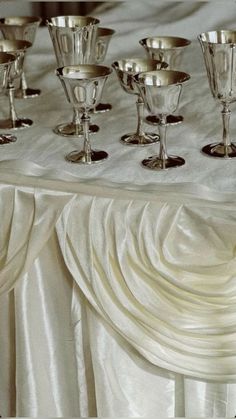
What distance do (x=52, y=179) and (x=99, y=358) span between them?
239 mm

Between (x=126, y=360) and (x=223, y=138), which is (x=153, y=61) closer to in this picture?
(x=223, y=138)

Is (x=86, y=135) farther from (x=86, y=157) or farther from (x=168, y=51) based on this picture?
(x=168, y=51)

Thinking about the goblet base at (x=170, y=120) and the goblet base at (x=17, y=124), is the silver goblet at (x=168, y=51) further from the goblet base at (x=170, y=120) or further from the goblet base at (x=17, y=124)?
A: the goblet base at (x=17, y=124)

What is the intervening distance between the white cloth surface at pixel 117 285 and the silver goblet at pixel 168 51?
11cm

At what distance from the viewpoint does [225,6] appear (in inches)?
81.8

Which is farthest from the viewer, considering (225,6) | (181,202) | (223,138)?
(225,6)

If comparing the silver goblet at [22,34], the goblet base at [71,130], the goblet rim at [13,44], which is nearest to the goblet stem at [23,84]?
the silver goblet at [22,34]

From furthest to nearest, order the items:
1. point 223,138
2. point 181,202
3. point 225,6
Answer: point 225,6
point 223,138
point 181,202

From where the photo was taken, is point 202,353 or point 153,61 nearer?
point 202,353

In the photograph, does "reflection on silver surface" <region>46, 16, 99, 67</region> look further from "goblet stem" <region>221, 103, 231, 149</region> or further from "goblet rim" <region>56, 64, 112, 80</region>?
"goblet stem" <region>221, 103, 231, 149</region>

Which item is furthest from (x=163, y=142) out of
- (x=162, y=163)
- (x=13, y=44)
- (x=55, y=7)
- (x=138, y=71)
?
(x=55, y=7)

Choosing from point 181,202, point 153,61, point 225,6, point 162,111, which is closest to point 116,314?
point 181,202

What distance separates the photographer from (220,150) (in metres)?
1.31

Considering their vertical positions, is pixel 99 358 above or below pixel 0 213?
below
